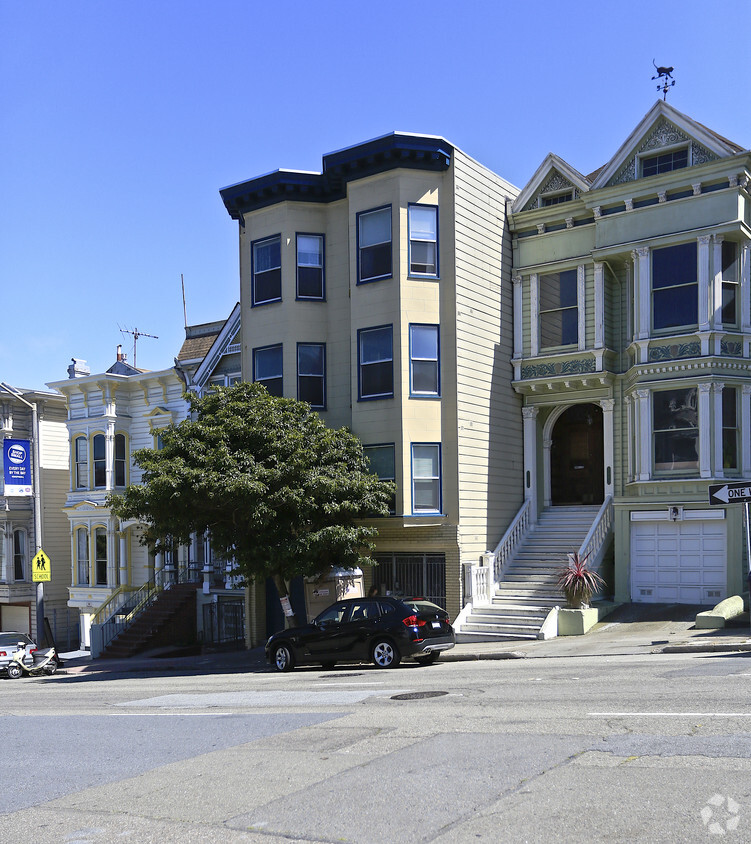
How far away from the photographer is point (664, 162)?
23672 mm

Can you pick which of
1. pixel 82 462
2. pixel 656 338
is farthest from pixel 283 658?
pixel 82 462

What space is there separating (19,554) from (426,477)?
902 inches

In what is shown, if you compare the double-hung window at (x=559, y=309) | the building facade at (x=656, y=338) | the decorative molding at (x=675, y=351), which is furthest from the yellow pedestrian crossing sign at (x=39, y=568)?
the decorative molding at (x=675, y=351)

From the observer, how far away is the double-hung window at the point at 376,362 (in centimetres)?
2391

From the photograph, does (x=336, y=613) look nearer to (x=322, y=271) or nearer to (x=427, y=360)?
(x=427, y=360)

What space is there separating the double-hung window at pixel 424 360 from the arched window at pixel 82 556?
58.3 feet

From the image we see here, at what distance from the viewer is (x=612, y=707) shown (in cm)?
1030

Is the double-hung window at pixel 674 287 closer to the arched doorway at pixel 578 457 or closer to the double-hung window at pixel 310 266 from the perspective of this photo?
the arched doorway at pixel 578 457

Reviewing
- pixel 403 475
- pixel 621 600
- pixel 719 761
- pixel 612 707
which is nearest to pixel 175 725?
pixel 612 707

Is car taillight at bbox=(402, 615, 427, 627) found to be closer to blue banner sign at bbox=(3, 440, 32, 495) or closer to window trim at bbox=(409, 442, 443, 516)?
window trim at bbox=(409, 442, 443, 516)

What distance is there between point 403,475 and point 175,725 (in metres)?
12.4

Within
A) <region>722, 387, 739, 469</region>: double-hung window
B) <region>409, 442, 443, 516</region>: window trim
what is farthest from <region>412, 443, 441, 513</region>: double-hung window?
<region>722, 387, 739, 469</region>: double-hung window

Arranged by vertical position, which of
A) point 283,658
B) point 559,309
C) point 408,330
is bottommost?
point 283,658

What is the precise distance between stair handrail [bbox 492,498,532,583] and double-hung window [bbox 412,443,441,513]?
6.82ft
